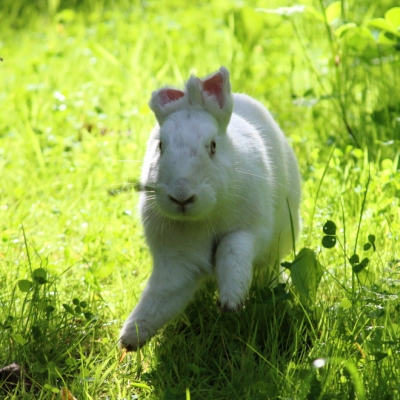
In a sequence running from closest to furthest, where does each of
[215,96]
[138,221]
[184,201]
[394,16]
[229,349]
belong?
[184,201]
[229,349]
[215,96]
[138,221]
[394,16]

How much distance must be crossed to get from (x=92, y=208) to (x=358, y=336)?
229 centimetres

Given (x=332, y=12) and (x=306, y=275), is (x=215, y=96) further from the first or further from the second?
(x=332, y=12)

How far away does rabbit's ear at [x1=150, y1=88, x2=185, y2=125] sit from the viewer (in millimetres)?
3689

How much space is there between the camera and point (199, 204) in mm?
3221

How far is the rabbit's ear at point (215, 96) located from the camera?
142 inches

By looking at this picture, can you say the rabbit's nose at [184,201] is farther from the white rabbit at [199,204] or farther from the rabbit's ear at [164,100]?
the rabbit's ear at [164,100]

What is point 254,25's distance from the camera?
638cm

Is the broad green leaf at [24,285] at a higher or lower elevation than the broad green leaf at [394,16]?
lower

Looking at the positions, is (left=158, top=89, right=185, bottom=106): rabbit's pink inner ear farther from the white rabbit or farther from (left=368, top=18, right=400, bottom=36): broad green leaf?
(left=368, top=18, right=400, bottom=36): broad green leaf

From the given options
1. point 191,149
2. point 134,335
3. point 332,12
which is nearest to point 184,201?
point 191,149

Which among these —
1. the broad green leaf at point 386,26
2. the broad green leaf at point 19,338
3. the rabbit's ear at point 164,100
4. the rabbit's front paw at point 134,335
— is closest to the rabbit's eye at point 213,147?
the rabbit's ear at point 164,100

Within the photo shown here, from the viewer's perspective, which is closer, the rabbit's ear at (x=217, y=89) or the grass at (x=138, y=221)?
the grass at (x=138, y=221)

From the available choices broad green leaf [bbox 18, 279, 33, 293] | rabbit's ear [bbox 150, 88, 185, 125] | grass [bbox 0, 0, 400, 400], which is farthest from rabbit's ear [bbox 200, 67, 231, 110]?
broad green leaf [bbox 18, 279, 33, 293]

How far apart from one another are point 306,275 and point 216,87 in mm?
1022
